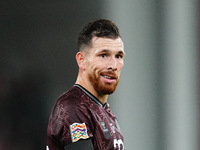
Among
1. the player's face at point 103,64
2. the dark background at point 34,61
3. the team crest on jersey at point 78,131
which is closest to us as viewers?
the team crest on jersey at point 78,131

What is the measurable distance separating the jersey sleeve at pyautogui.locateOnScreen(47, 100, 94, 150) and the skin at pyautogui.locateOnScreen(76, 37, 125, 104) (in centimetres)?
21

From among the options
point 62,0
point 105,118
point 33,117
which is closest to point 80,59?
point 105,118

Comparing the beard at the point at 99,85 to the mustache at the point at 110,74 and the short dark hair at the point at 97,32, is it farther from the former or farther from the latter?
the short dark hair at the point at 97,32

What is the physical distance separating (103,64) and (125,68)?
5.56 ft

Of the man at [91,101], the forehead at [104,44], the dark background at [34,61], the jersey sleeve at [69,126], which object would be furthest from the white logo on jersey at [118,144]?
the dark background at [34,61]

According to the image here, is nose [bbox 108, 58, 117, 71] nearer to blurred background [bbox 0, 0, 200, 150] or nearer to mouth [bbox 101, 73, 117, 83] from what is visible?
mouth [bbox 101, 73, 117, 83]

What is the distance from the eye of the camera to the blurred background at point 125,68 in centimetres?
348

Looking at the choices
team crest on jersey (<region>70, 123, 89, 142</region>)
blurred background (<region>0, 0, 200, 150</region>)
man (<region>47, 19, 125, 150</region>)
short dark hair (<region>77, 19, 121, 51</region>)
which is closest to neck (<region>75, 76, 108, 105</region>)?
man (<region>47, 19, 125, 150</region>)

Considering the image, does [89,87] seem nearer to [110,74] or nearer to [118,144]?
[110,74]

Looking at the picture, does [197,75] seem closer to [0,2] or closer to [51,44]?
[51,44]

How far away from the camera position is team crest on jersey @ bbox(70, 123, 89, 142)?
1.87 metres

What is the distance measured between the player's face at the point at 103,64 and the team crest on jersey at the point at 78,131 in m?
0.34

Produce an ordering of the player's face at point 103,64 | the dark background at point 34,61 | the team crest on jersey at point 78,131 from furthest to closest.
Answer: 1. the dark background at point 34,61
2. the player's face at point 103,64
3. the team crest on jersey at point 78,131

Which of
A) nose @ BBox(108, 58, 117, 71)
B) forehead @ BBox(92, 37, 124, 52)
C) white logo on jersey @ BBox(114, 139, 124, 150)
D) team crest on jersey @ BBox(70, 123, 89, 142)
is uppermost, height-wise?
forehead @ BBox(92, 37, 124, 52)
